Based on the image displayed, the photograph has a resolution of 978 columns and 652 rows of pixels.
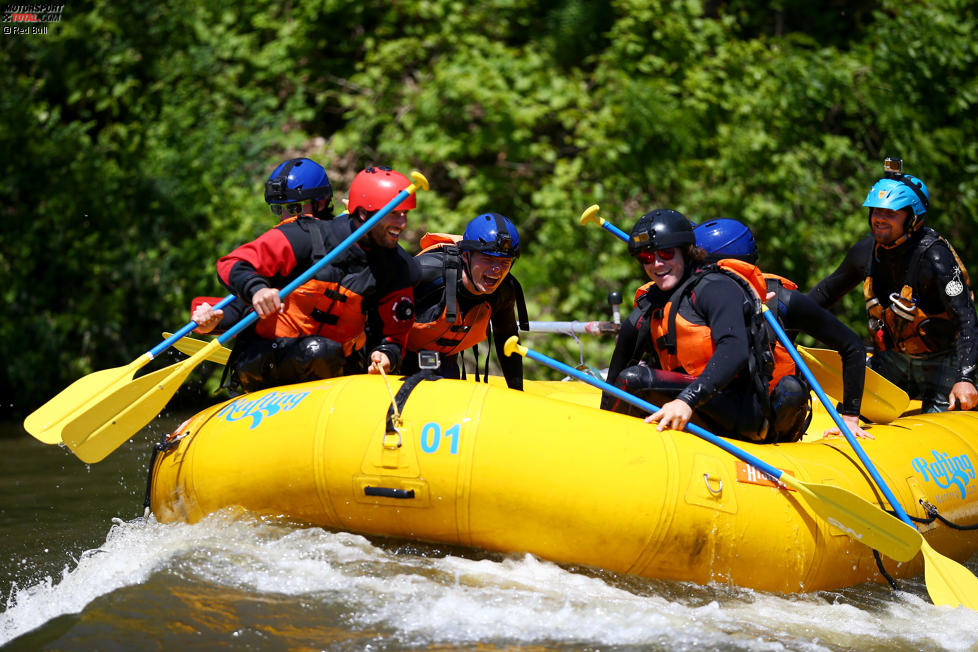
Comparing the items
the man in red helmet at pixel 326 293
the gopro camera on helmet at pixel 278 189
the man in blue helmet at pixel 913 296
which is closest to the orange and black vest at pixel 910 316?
the man in blue helmet at pixel 913 296

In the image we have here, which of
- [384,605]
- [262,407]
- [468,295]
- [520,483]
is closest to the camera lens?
[384,605]

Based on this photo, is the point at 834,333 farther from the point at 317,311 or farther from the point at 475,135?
the point at 475,135

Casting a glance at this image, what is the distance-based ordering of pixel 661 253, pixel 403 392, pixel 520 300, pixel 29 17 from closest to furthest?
pixel 403 392 < pixel 661 253 < pixel 520 300 < pixel 29 17

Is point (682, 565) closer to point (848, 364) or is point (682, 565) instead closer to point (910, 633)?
point (910, 633)

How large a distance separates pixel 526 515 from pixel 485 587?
0.32m

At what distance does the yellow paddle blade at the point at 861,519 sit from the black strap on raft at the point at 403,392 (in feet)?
5.06

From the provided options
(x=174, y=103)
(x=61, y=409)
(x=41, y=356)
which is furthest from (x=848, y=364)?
(x=174, y=103)

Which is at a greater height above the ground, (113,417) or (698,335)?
(698,335)

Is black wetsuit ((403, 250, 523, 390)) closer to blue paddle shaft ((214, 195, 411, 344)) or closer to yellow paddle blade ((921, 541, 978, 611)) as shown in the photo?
blue paddle shaft ((214, 195, 411, 344))

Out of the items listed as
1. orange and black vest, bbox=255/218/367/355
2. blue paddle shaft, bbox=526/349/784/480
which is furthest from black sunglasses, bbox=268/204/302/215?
blue paddle shaft, bbox=526/349/784/480

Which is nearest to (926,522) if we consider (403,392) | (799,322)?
(799,322)

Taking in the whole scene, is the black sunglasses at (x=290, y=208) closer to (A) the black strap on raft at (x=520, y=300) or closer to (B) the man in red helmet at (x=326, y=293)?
(B) the man in red helmet at (x=326, y=293)

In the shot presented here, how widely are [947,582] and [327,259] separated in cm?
305

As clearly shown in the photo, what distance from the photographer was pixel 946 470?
5.00 metres
